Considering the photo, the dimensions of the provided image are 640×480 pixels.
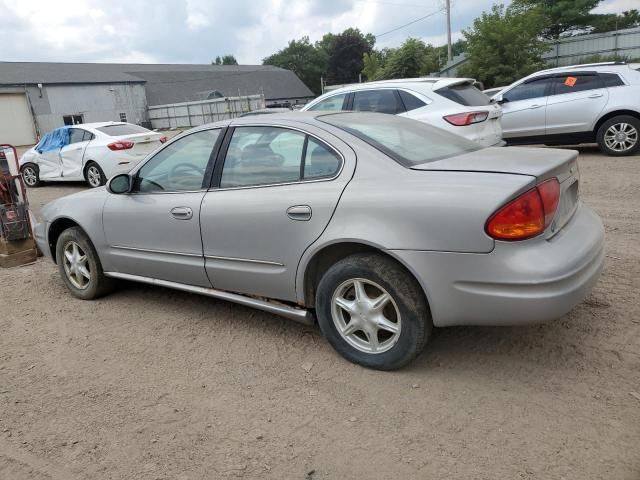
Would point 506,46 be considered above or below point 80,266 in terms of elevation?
above

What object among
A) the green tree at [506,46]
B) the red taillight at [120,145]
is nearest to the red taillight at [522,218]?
the red taillight at [120,145]

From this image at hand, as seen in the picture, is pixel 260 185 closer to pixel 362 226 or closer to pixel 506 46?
pixel 362 226

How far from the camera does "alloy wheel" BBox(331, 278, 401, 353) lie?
3.12 m

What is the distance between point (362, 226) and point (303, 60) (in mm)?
88052

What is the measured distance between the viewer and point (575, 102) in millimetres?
9781

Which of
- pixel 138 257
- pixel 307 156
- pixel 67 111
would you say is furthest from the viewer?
pixel 67 111

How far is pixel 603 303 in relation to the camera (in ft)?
12.6

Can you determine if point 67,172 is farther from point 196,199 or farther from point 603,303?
point 603,303

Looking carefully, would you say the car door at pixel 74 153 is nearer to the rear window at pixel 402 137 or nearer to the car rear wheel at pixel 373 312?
the rear window at pixel 402 137

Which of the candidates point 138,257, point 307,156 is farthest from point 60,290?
point 307,156

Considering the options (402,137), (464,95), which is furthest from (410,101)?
(402,137)

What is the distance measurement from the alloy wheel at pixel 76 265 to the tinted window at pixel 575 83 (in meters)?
8.85

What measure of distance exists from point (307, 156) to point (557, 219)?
1.51 metres

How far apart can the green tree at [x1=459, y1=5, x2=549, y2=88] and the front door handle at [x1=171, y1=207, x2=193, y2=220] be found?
21.8 meters
